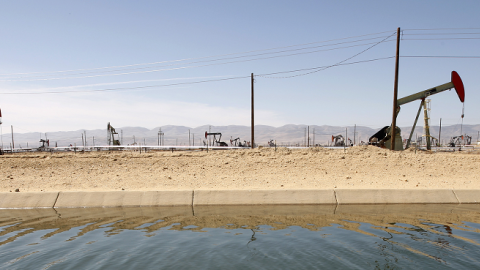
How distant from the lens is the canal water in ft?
21.1

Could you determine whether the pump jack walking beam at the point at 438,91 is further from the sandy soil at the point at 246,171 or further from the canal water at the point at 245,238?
the canal water at the point at 245,238

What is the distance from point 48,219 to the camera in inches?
398

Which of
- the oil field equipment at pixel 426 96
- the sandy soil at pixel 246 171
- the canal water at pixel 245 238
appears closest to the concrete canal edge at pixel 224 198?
the canal water at pixel 245 238

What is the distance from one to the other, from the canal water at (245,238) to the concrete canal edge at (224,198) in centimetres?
54

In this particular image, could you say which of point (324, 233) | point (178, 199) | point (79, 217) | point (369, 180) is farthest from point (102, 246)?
point (369, 180)

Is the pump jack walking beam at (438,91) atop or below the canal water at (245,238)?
atop

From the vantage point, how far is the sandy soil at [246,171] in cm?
1506

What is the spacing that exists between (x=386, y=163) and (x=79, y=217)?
1602 cm

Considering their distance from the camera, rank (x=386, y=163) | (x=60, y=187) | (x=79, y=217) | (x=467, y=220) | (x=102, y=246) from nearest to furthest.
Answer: (x=102, y=246), (x=467, y=220), (x=79, y=217), (x=60, y=187), (x=386, y=163)

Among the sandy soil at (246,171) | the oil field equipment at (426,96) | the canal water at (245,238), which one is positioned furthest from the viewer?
the oil field equipment at (426,96)

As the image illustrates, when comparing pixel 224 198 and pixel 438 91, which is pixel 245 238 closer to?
pixel 224 198

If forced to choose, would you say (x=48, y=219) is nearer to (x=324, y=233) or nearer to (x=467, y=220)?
(x=324, y=233)

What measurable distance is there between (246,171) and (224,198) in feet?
20.1

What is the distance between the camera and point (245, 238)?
7871 millimetres
